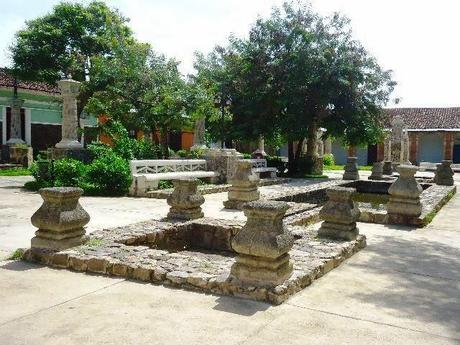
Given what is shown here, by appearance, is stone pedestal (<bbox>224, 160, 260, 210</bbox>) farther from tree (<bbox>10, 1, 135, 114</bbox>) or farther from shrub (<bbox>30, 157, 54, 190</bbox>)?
tree (<bbox>10, 1, 135, 114</bbox>)

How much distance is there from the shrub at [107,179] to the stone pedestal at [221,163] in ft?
13.2

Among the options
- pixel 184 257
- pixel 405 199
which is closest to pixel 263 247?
pixel 184 257

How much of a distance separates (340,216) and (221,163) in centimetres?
916

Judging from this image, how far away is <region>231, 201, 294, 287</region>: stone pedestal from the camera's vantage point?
14.5 feet

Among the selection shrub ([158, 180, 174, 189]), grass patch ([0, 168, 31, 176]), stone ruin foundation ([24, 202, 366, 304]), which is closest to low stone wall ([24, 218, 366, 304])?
stone ruin foundation ([24, 202, 366, 304])

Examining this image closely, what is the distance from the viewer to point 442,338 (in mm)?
3521

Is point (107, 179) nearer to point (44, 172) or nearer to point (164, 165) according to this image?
point (44, 172)

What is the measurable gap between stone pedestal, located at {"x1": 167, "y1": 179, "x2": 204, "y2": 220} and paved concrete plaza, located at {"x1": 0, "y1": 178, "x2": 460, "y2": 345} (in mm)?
2688

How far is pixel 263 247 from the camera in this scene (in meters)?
4.41

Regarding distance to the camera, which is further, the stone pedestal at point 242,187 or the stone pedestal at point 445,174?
the stone pedestal at point 445,174

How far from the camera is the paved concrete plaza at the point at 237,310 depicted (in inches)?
135

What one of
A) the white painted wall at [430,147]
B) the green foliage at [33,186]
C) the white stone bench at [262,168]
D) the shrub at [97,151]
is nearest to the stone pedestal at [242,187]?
the shrub at [97,151]

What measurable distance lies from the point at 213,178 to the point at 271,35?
321 inches

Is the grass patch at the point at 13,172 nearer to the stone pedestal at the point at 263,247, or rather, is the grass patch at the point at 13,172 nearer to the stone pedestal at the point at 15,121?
the stone pedestal at the point at 15,121
